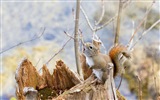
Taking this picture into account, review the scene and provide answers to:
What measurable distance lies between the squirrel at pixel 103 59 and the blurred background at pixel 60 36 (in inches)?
77.9

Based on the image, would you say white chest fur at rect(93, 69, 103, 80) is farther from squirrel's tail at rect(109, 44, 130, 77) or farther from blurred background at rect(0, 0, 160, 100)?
blurred background at rect(0, 0, 160, 100)

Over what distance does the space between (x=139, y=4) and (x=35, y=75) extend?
301 centimetres

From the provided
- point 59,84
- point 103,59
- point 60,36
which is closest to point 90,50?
point 103,59

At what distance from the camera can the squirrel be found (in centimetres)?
129

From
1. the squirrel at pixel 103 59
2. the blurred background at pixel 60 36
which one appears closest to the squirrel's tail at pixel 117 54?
the squirrel at pixel 103 59

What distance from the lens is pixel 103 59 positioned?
4.33 ft

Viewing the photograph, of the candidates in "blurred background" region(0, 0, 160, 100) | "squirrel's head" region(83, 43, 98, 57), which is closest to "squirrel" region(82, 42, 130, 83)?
"squirrel's head" region(83, 43, 98, 57)

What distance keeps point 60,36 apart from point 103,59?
2.50m

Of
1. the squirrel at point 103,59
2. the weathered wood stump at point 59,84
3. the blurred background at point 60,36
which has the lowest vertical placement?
the weathered wood stump at point 59,84

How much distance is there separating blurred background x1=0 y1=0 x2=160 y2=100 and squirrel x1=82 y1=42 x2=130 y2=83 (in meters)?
1.98

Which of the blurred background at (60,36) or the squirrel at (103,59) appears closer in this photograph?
the squirrel at (103,59)

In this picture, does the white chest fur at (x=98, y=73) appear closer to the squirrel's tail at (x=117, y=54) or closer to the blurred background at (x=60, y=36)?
the squirrel's tail at (x=117, y=54)

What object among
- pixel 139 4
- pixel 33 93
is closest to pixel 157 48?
pixel 139 4

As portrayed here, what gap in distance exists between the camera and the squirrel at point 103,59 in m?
1.29
